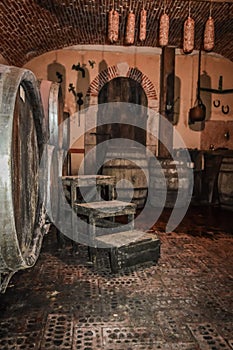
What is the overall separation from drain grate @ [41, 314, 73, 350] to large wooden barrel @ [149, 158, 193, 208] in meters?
4.14

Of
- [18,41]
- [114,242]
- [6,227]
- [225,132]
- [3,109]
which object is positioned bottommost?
[114,242]

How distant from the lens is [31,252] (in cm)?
192

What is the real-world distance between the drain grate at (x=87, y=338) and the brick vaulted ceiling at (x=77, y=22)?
520 cm

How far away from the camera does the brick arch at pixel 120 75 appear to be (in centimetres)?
834

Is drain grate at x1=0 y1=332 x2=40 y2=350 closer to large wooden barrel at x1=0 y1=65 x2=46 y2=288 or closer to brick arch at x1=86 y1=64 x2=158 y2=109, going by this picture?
large wooden barrel at x1=0 y1=65 x2=46 y2=288

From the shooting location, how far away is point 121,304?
245 cm

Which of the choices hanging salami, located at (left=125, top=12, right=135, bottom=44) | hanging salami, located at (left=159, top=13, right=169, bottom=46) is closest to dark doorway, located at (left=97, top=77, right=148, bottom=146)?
hanging salami, located at (left=125, top=12, right=135, bottom=44)

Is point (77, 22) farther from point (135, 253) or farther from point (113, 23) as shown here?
point (135, 253)

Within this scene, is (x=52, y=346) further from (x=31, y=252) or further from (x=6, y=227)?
(x=6, y=227)

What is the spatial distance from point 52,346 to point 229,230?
3.52m

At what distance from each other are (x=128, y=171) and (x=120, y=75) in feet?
11.9

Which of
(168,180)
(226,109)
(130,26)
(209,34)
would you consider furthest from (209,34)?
(226,109)

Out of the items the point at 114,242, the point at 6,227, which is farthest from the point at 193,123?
the point at 6,227

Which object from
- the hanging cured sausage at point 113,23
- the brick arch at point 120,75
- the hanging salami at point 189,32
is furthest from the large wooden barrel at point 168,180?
the brick arch at point 120,75
